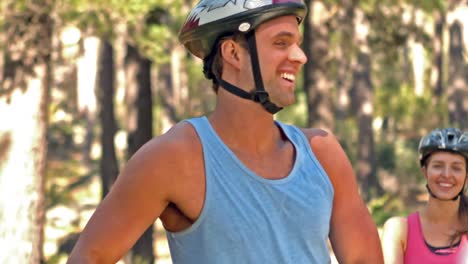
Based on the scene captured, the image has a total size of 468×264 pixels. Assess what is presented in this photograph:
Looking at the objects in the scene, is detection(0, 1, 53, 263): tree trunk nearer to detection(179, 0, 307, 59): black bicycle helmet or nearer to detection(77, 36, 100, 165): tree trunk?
detection(179, 0, 307, 59): black bicycle helmet

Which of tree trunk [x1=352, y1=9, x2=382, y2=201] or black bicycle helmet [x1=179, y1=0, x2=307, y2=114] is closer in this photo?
black bicycle helmet [x1=179, y1=0, x2=307, y2=114]

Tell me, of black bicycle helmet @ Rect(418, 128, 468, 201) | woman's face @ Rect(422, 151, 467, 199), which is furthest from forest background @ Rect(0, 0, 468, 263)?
black bicycle helmet @ Rect(418, 128, 468, 201)

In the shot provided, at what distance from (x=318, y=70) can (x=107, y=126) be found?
842 cm

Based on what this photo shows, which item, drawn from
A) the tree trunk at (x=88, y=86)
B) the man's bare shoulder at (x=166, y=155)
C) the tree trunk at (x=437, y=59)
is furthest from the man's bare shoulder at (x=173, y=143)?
the tree trunk at (x=88, y=86)

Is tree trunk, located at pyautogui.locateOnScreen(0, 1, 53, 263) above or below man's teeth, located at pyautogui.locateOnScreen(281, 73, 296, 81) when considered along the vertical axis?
above

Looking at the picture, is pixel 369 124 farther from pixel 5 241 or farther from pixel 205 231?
pixel 205 231

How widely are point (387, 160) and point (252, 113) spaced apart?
38274 millimetres

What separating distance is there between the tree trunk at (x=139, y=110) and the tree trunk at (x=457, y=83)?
41.2 ft

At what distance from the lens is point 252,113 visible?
364 cm

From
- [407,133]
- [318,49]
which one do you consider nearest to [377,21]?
[318,49]

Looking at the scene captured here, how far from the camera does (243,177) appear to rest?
3.44 meters

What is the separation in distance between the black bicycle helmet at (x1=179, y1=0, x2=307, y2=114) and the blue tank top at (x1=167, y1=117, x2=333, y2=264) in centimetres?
20

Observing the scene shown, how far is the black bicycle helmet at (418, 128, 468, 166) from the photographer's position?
23.9 feet

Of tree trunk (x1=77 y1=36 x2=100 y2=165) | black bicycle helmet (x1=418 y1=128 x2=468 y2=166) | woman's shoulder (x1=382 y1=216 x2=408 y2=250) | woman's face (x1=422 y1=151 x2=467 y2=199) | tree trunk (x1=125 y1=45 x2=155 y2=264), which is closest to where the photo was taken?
woman's shoulder (x1=382 y1=216 x2=408 y2=250)
